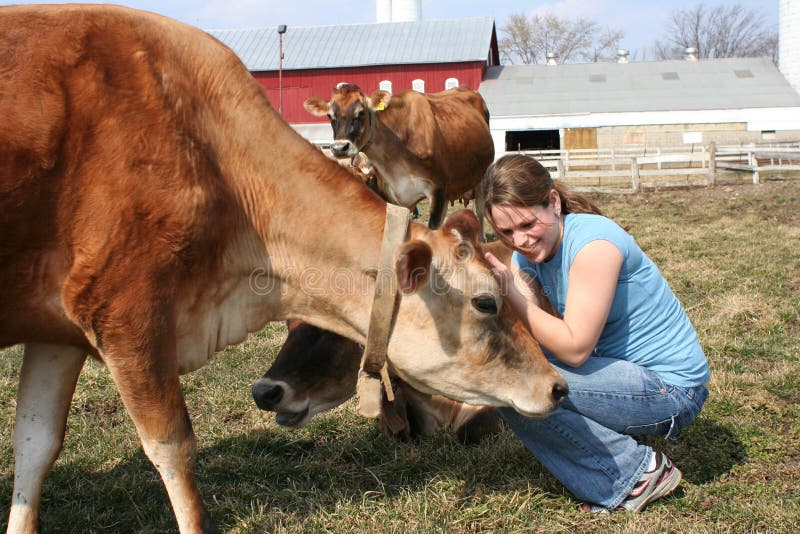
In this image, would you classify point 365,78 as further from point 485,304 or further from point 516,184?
point 485,304

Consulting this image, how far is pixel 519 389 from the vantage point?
3.23m

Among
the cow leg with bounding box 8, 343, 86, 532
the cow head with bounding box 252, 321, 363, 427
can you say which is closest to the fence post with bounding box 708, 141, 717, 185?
the cow head with bounding box 252, 321, 363, 427

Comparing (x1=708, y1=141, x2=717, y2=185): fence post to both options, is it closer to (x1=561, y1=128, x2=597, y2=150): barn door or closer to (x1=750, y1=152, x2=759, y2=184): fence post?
(x1=750, y1=152, x2=759, y2=184): fence post

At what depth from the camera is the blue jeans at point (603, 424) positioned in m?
3.41

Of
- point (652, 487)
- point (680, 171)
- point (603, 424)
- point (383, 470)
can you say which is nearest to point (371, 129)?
point (383, 470)

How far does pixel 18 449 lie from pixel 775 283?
6.65 m

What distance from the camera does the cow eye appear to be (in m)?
3.12

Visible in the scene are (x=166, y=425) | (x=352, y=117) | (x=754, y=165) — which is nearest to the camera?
(x=166, y=425)

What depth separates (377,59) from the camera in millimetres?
41000

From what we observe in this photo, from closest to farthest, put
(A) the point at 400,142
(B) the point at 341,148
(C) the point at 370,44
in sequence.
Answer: (B) the point at 341,148 → (A) the point at 400,142 → (C) the point at 370,44

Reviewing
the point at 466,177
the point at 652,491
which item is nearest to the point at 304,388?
the point at 652,491

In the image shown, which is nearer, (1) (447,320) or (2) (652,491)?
(1) (447,320)

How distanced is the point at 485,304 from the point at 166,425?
1365mm

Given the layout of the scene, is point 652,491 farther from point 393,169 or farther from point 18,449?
point 393,169
